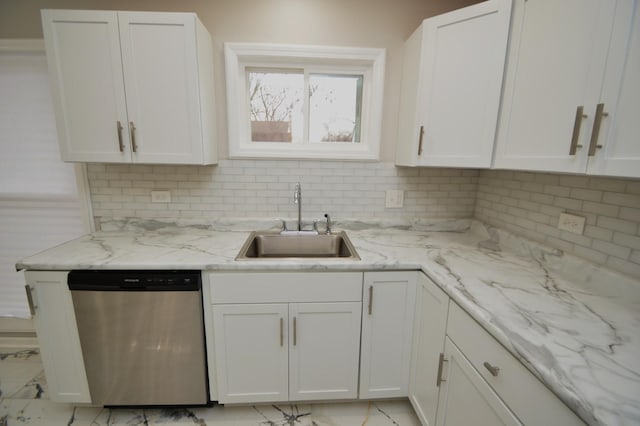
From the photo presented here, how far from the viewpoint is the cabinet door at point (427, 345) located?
1.21 meters

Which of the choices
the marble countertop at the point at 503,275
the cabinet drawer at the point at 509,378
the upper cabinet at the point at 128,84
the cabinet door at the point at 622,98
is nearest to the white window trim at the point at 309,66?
the upper cabinet at the point at 128,84

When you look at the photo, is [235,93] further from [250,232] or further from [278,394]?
[278,394]

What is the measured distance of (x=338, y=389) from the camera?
1508 millimetres

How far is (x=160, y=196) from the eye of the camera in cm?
185

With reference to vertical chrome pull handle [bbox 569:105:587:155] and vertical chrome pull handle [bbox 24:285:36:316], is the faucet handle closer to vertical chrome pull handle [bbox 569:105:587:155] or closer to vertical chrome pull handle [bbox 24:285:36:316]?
vertical chrome pull handle [bbox 569:105:587:155]

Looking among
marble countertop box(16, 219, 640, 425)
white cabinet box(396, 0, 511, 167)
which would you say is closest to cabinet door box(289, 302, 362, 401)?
marble countertop box(16, 219, 640, 425)

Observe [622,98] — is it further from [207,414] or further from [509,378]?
[207,414]

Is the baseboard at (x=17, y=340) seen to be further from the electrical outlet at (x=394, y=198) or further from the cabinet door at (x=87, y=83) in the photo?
the electrical outlet at (x=394, y=198)

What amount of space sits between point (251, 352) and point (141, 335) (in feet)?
1.91

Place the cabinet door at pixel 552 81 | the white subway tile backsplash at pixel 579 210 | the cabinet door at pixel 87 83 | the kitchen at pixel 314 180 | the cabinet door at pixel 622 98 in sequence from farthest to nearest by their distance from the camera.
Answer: the kitchen at pixel 314 180, the cabinet door at pixel 87 83, the white subway tile backsplash at pixel 579 210, the cabinet door at pixel 552 81, the cabinet door at pixel 622 98

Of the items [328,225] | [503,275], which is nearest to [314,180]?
[328,225]

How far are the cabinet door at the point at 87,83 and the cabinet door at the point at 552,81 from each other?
6.66 feet

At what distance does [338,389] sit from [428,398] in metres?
0.49

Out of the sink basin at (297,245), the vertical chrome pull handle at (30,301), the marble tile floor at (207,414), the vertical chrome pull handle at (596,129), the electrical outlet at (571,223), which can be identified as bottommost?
the marble tile floor at (207,414)
